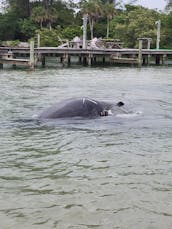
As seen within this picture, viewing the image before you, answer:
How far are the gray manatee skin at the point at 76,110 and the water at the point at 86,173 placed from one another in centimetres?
38

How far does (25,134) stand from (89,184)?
3.95 m

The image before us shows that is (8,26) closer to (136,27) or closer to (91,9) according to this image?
(91,9)

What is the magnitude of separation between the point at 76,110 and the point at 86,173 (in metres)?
5.03

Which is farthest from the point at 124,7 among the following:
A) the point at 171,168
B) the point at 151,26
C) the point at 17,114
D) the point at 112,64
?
the point at 171,168

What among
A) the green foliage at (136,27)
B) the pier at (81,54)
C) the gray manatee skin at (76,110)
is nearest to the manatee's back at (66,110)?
the gray manatee skin at (76,110)

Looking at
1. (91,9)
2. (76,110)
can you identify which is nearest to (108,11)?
(91,9)

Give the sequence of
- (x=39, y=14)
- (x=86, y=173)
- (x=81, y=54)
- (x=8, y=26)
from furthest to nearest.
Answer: (x=39, y=14) → (x=8, y=26) → (x=81, y=54) → (x=86, y=173)

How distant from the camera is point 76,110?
40.9 feet

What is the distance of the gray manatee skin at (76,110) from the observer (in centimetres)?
1232

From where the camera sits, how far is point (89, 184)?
7.00 meters

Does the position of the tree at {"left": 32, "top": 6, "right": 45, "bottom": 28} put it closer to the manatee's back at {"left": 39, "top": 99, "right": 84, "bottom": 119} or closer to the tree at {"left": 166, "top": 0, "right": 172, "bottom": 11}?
the tree at {"left": 166, "top": 0, "right": 172, "bottom": 11}

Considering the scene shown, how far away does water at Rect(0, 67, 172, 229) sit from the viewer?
5.76m

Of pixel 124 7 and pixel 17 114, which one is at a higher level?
pixel 124 7

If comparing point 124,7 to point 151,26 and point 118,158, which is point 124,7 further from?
point 118,158
